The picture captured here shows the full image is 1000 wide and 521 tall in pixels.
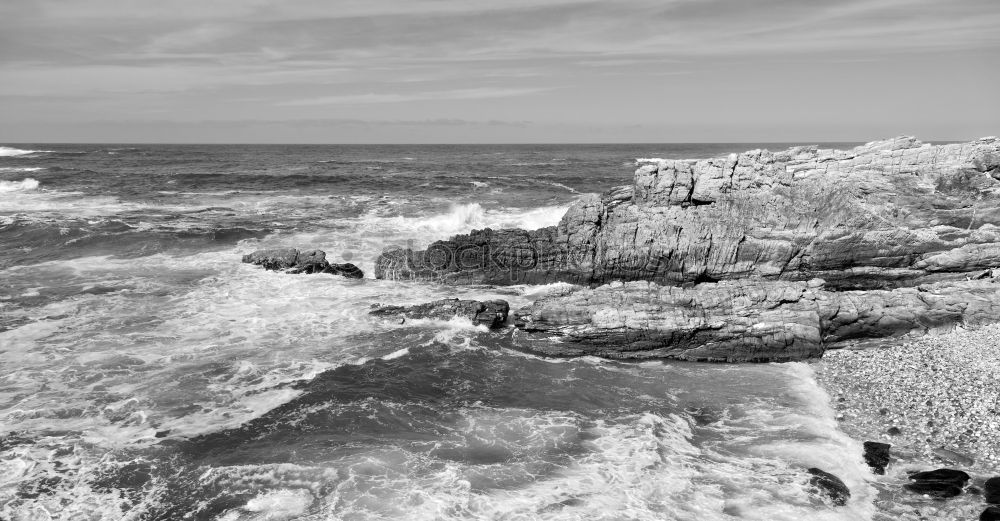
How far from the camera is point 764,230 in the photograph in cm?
2248

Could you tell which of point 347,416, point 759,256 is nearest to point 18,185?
point 347,416

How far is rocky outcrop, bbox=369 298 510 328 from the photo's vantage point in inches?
805

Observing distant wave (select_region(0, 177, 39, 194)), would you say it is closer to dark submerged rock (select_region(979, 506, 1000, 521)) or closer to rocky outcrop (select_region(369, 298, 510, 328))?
rocky outcrop (select_region(369, 298, 510, 328))

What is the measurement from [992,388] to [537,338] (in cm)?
1163

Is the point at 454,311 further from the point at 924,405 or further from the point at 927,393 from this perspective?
the point at 927,393

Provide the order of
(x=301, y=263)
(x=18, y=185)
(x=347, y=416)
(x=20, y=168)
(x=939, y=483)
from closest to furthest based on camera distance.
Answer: (x=939, y=483) < (x=347, y=416) < (x=301, y=263) < (x=18, y=185) < (x=20, y=168)

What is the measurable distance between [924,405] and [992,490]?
3.27 meters

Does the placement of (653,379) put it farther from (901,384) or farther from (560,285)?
(560,285)

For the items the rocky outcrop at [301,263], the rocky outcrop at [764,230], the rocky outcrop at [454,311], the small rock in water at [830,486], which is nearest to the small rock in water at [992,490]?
the small rock in water at [830,486]

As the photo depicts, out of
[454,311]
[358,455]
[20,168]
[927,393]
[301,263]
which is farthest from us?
[20,168]

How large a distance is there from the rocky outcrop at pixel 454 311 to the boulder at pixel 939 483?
12048mm

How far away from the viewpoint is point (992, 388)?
14.9 m

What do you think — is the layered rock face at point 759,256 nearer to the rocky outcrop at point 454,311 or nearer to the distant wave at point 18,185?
the rocky outcrop at point 454,311

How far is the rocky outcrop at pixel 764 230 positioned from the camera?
Result: 21750mm
